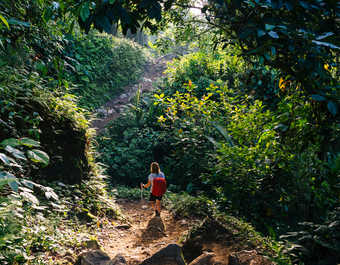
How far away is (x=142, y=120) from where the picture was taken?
1061 cm

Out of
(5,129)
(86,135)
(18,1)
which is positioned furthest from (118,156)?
(18,1)

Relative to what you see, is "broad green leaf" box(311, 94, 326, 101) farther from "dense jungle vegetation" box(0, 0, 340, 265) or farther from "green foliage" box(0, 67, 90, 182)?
"green foliage" box(0, 67, 90, 182)

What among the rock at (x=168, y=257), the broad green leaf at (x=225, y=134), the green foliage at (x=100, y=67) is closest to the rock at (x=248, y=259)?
the rock at (x=168, y=257)

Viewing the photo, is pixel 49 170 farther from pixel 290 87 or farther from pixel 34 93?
pixel 290 87

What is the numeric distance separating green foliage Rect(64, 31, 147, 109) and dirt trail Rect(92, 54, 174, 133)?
0.34 meters

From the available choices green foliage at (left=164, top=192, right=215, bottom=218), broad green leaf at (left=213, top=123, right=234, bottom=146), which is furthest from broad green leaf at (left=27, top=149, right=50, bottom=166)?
broad green leaf at (left=213, top=123, right=234, bottom=146)

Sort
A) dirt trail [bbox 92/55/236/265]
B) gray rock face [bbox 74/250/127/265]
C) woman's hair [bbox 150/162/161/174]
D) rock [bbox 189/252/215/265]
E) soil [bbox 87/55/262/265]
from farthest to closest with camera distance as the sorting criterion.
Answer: woman's hair [bbox 150/162/161/174], dirt trail [bbox 92/55/236/265], soil [bbox 87/55/262/265], rock [bbox 189/252/215/265], gray rock face [bbox 74/250/127/265]

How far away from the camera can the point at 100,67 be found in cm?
1370

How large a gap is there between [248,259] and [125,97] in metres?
12.1

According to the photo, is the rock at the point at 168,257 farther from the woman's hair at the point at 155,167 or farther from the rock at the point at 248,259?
the woman's hair at the point at 155,167

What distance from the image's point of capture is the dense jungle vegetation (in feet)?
6.94

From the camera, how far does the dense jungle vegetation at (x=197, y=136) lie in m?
2.12

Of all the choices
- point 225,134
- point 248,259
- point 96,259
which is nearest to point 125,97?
point 225,134

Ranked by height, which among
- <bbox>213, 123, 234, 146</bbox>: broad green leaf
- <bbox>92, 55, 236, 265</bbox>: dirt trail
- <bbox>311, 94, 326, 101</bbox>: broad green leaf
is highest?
<bbox>311, 94, 326, 101</bbox>: broad green leaf
